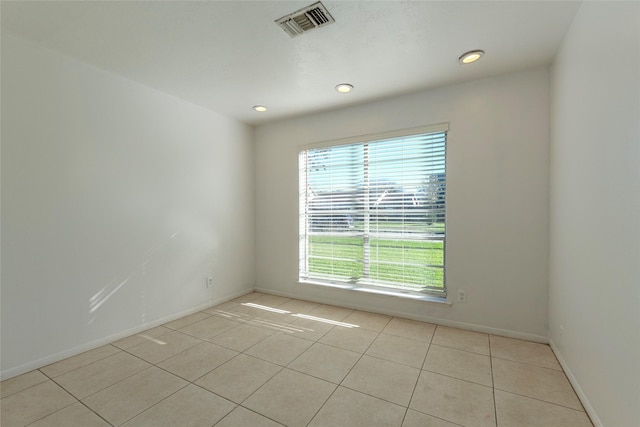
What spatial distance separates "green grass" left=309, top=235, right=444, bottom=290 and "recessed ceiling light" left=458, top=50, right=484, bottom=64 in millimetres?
1759

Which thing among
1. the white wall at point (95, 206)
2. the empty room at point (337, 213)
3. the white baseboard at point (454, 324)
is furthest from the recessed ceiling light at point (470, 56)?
the white wall at point (95, 206)

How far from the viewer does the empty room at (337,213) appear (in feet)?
5.31

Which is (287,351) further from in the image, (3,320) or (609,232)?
(609,232)

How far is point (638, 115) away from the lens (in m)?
1.17

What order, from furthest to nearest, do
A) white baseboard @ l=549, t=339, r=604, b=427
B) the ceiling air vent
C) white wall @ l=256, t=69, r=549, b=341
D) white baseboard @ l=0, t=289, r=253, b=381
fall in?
1. white wall @ l=256, t=69, r=549, b=341
2. white baseboard @ l=0, t=289, r=253, b=381
3. the ceiling air vent
4. white baseboard @ l=549, t=339, r=604, b=427

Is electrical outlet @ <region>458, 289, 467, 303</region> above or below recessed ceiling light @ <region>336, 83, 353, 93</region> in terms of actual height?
below

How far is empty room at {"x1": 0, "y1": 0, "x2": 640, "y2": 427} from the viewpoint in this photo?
162 cm

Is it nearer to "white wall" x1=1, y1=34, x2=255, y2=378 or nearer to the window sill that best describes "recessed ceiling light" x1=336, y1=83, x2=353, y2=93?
"white wall" x1=1, y1=34, x2=255, y2=378

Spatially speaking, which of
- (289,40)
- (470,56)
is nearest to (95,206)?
(289,40)

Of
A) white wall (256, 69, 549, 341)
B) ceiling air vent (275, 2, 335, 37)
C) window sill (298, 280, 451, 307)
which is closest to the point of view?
ceiling air vent (275, 2, 335, 37)

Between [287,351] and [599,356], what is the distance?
6.91ft

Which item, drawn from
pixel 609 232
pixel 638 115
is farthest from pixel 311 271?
pixel 638 115

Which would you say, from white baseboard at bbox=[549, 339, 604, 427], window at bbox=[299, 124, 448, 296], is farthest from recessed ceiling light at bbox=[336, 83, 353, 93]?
white baseboard at bbox=[549, 339, 604, 427]

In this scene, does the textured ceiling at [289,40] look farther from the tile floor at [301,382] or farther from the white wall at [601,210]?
the tile floor at [301,382]
